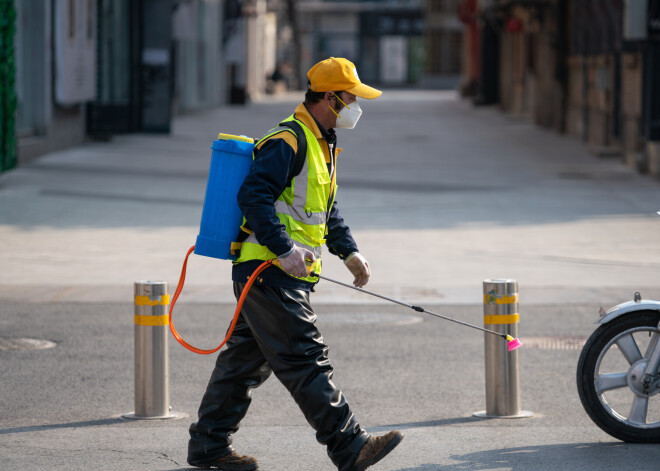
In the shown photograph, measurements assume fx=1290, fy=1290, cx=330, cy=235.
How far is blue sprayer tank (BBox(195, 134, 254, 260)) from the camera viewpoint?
535cm

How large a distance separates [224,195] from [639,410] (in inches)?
89.7

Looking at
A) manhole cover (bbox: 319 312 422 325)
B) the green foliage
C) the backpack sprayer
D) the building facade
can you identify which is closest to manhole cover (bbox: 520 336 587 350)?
manhole cover (bbox: 319 312 422 325)

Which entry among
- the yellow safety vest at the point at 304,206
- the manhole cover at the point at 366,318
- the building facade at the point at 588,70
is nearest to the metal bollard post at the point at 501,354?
the yellow safety vest at the point at 304,206

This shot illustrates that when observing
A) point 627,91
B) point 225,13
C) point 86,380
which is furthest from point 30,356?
point 225,13

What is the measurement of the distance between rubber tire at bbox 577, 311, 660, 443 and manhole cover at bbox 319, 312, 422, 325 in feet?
12.1

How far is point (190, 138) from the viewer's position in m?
32.2

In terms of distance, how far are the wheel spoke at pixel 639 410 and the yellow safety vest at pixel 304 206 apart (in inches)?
69.4

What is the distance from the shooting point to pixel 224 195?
17.6 feet

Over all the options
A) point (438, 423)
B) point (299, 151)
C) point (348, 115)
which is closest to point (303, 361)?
point (299, 151)

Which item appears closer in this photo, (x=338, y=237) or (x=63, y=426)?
(x=338, y=237)

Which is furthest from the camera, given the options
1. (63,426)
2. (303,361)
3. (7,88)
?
(7,88)

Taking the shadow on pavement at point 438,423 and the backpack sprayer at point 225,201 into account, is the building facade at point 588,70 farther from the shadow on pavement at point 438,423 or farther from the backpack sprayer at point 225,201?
the backpack sprayer at point 225,201

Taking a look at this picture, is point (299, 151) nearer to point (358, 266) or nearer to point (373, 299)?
point (358, 266)

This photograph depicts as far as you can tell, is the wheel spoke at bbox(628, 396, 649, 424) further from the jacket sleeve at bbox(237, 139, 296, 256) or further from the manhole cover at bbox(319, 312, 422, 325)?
the manhole cover at bbox(319, 312, 422, 325)
